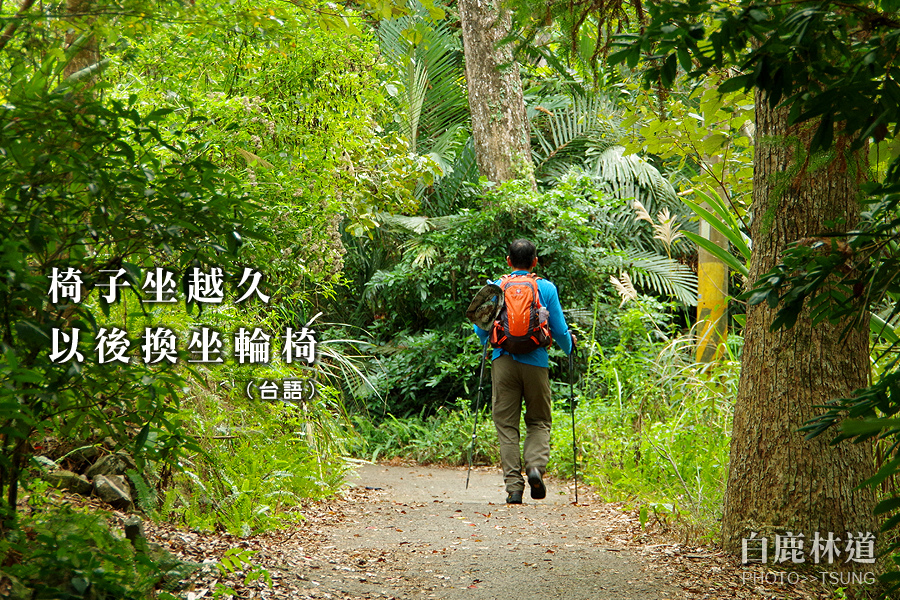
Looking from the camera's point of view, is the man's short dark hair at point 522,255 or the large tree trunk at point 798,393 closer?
the large tree trunk at point 798,393

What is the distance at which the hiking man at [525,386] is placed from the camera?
5.91m

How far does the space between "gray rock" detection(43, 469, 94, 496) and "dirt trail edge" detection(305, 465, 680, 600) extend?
119 centimetres

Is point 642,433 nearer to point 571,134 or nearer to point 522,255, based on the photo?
point 522,255

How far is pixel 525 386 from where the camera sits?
596cm

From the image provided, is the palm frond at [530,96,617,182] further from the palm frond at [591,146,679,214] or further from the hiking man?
the hiking man

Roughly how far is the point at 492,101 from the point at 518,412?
5.75 m

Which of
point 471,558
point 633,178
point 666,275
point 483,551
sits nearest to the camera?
point 471,558

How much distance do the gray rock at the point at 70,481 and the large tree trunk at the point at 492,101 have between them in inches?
299

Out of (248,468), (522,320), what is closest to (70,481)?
(248,468)

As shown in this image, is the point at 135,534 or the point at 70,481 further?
the point at 70,481

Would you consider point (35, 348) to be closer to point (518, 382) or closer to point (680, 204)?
point (518, 382)

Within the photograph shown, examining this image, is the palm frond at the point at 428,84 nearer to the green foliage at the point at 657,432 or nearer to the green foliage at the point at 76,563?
the green foliage at the point at 657,432

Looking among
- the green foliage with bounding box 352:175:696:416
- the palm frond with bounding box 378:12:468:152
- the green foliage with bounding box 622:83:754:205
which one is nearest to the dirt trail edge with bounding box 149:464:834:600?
the green foliage with bounding box 622:83:754:205

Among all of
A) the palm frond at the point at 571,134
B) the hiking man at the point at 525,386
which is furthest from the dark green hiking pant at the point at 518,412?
the palm frond at the point at 571,134
